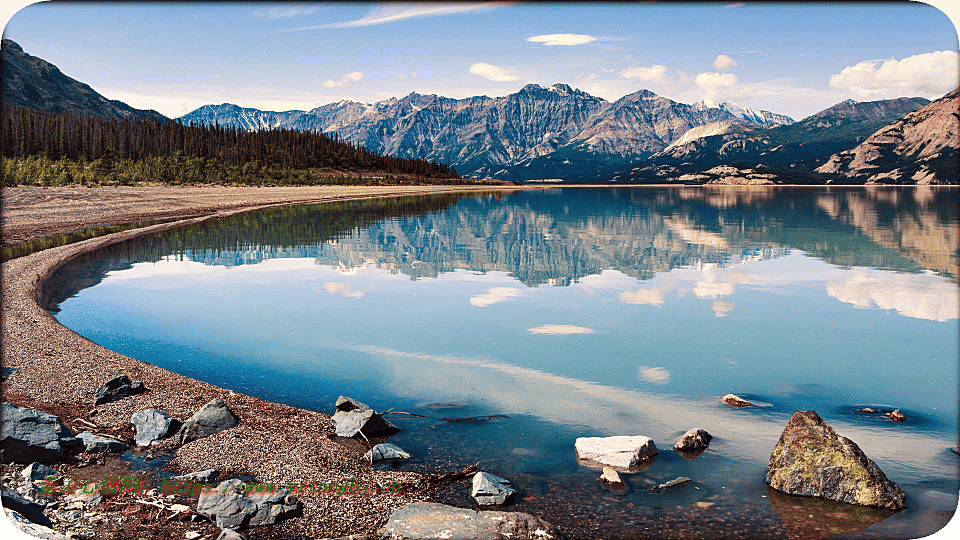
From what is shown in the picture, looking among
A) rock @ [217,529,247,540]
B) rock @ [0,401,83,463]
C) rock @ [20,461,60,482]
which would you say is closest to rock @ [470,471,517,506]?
rock @ [217,529,247,540]

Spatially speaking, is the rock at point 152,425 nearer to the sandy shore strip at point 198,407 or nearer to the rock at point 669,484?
the sandy shore strip at point 198,407

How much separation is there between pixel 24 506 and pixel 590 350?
13.1 metres

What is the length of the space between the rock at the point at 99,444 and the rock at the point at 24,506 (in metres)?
2.08

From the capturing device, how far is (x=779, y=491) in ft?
30.0

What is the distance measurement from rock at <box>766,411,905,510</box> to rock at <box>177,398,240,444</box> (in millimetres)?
9034

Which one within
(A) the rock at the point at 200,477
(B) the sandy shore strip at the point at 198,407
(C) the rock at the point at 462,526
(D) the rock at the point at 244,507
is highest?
(C) the rock at the point at 462,526

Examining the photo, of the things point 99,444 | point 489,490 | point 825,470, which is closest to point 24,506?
point 99,444

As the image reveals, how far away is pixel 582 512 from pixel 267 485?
451 centimetres

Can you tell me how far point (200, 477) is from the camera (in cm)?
905

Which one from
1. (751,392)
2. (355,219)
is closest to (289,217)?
(355,219)

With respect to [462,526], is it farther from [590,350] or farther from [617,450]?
[590,350]

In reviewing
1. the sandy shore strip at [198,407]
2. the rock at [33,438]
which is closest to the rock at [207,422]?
the sandy shore strip at [198,407]

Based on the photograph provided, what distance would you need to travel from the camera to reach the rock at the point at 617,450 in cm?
1014

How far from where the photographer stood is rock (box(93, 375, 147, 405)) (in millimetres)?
12336
